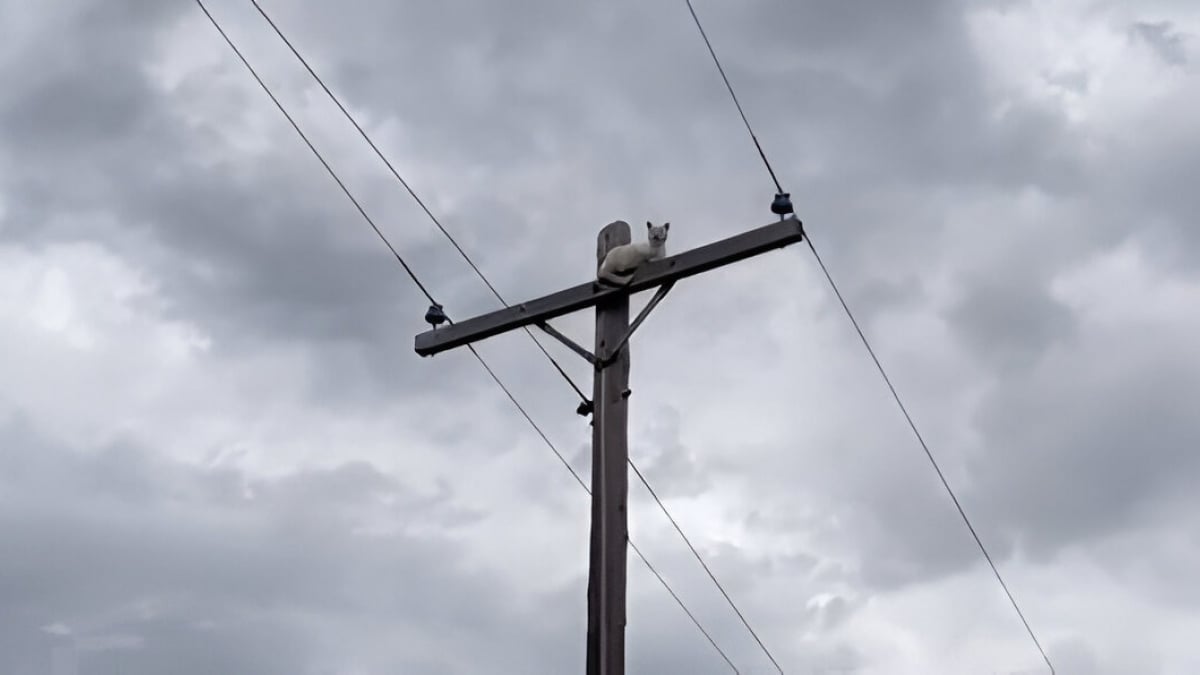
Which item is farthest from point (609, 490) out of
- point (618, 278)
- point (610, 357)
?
point (618, 278)

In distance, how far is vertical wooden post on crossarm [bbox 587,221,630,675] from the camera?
7.95m

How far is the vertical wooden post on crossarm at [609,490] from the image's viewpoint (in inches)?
313

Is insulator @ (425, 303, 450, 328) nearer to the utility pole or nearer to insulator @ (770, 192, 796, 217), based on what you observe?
the utility pole

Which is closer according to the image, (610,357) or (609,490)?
(609,490)

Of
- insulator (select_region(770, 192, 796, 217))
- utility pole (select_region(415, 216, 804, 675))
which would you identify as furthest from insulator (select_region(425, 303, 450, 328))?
insulator (select_region(770, 192, 796, 217))

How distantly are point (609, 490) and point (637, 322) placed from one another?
1067mm

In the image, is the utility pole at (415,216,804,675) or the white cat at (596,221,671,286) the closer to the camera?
the utility pole at (415,216,804,675)

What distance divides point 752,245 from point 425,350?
2.42 meters

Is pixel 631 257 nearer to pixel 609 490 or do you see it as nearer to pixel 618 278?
pixel 618 278

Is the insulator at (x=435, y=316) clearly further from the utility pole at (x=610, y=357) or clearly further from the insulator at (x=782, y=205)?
the insulator at (x=782, y=205)

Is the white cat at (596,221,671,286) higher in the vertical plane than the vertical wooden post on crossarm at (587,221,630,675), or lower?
higher

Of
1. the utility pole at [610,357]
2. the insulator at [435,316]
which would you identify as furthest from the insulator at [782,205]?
the insulator at [435,316]

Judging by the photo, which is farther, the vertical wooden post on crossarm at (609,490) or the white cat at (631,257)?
the white cat at (631,257)

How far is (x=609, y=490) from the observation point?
8.26 meters
